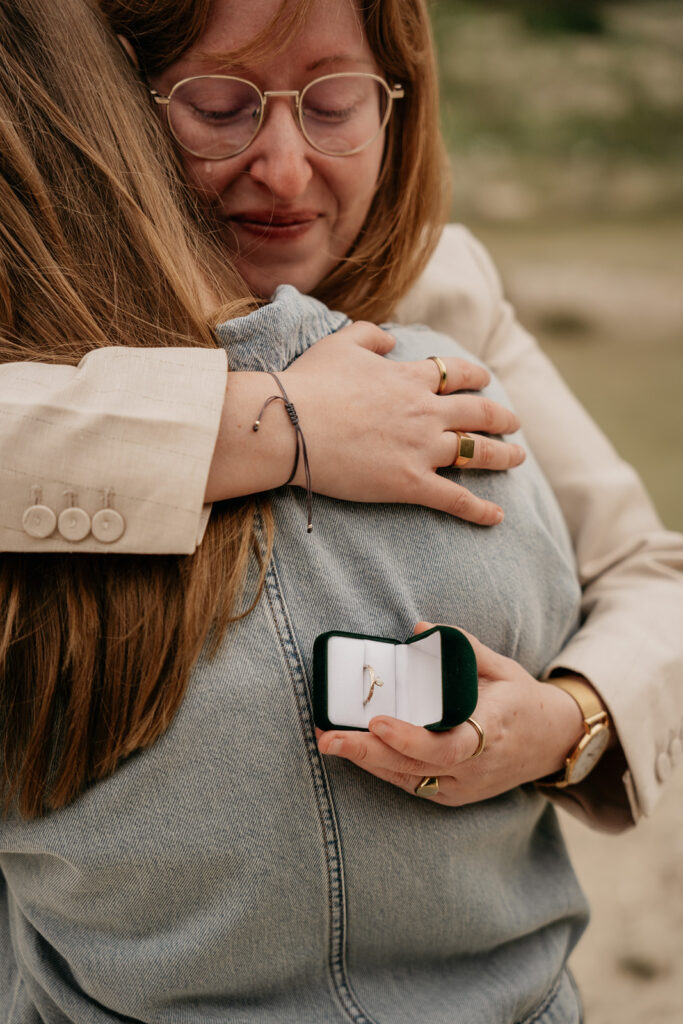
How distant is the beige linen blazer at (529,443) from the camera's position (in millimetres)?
710

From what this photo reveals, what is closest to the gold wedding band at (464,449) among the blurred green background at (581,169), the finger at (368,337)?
the finger at (368,337)

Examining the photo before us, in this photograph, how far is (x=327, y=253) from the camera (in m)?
1.23

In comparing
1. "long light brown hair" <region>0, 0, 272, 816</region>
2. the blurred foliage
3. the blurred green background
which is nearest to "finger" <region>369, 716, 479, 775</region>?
"long light brown hair" <region>0, 0, 272, 816</region>

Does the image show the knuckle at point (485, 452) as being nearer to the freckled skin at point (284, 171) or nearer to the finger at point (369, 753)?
the finger at point (369, 753)

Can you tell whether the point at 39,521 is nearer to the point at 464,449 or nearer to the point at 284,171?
the point at 464,449

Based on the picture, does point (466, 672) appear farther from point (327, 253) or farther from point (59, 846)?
point (327, 253)

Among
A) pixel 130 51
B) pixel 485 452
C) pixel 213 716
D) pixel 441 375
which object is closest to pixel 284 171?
pixel 130 51

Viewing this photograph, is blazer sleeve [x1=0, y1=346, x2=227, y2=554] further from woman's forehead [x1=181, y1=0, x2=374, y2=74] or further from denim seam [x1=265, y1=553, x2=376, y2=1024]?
woman's forehead [x1=181, y1=0, x2=374, y2=74]

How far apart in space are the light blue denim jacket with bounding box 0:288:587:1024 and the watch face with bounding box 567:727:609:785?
131 mm

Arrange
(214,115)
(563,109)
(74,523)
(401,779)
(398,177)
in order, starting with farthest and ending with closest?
(563,109), (398,177), (214,115), (401,779), (74,523)

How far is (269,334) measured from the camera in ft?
2.76

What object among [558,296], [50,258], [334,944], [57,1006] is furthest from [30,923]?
[558,296]

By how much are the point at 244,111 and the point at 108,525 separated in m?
0.59

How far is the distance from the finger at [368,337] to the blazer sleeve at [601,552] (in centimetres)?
44
